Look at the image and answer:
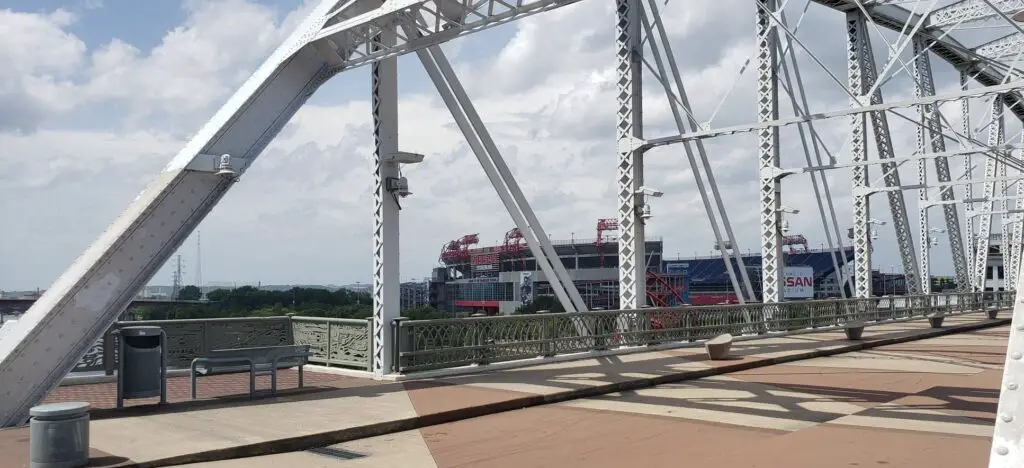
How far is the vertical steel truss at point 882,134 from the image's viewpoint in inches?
1396

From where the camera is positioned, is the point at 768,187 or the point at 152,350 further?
the point at 768,187

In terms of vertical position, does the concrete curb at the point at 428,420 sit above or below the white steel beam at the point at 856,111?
below

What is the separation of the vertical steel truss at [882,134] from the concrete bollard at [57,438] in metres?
31.5

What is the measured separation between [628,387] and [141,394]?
25.0ft

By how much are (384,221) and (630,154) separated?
27.3 feet

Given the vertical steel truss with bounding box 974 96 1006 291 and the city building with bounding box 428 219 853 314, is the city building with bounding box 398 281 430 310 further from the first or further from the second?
the vertical steel truss with bounding box 974 96 1006 291

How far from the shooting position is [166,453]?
8.49m

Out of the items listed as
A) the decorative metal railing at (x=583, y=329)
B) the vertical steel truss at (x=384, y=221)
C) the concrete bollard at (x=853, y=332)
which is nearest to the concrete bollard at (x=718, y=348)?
the decorative metal railing at (x=583, y=329)

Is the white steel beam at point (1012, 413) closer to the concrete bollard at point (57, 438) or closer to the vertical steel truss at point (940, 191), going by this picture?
the concrete bollard at point (57, 438)

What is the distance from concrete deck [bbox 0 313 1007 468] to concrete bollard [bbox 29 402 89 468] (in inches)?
13.2

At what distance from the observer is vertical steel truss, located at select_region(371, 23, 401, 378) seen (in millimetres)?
14523

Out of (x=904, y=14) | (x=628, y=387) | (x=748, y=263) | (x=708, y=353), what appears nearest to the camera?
(x=628, y=387)

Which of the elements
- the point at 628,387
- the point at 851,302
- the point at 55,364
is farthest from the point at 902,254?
the point at 55,364

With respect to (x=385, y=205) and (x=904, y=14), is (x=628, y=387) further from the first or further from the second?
(x=904, y=14)
